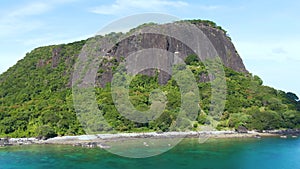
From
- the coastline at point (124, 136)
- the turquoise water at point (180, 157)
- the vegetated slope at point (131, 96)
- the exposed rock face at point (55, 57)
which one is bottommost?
the turquoise water at point (180, 157)

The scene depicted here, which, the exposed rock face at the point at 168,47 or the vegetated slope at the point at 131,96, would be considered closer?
the vegetated slope at the point at 131,96

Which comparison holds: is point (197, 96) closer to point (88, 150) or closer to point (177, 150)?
point (177, 150)

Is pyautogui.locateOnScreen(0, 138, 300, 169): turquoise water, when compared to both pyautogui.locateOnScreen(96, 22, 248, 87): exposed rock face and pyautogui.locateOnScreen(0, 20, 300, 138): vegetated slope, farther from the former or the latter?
pyautogui.locateOnScreen(96, 22, 248, 87): exposed rock face

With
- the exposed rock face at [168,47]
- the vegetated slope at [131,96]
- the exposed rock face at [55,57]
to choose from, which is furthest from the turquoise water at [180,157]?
the exposed rock face at [55,57]

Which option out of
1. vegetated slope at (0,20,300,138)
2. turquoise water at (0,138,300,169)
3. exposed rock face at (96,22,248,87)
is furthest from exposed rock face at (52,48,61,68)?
turquoise water at (0,138,300,169)

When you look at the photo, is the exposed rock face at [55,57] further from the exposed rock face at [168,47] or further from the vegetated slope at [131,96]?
the exposed rock face at [168,47]
